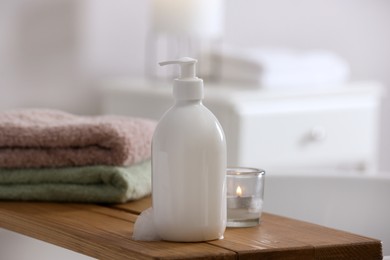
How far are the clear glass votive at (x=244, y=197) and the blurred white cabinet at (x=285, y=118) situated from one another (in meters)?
1.22

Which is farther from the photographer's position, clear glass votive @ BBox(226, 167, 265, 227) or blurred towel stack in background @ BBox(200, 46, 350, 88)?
blurred towel stack in background @ BBox(200, 46, 350, 88)

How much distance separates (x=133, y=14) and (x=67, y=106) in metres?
0.36

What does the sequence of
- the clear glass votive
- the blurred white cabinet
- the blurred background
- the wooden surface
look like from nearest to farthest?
the wooden surface < the clear glass votive < the blurred white cabinet < the blurred background

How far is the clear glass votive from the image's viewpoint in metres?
0.99

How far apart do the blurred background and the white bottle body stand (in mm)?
1508


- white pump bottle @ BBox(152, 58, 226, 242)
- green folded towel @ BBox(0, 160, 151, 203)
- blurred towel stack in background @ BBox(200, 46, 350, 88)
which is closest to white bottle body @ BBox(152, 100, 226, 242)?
white pump bottle @ BBox(152, 58, 226, 242)

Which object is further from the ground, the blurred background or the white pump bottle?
the blurred background

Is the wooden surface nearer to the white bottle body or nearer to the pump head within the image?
the white bottle body

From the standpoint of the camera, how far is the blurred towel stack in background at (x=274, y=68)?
2.38 m

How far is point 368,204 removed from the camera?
1.47m

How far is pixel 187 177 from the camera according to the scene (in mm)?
887

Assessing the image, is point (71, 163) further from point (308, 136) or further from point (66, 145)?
point (308, 136)

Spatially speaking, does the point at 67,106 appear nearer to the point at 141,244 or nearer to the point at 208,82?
the point at 208,82

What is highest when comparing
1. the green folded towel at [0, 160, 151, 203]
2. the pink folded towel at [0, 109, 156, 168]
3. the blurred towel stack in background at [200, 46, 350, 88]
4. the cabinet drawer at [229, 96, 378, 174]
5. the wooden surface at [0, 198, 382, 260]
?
the blurred towel stack in background at [200, 46, 350, 88]
